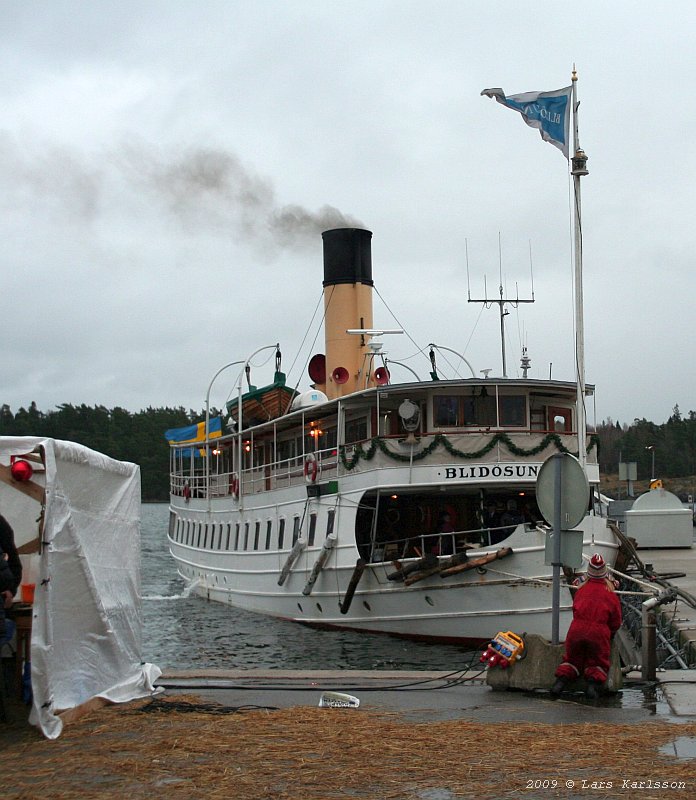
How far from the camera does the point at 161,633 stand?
27.4m

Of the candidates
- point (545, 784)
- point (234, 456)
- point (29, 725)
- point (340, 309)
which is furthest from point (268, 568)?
point (545, 784)

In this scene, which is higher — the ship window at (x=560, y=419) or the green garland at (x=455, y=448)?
the ship window at (x=560, y=419)

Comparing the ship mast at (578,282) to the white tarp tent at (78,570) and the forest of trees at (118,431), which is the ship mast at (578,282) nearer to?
the white tarp tent at (78,570)

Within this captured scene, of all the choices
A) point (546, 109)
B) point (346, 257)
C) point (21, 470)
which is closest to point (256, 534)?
point (346, 257)

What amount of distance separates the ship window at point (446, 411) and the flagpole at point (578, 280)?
9.98 ft

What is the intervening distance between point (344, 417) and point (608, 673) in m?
15.5

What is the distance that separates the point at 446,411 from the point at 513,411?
56.6 inches

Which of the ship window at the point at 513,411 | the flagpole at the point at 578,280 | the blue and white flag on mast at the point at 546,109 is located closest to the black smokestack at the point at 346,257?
the ship window at the point at 513,411

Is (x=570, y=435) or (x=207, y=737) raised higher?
(x=570, y=435)

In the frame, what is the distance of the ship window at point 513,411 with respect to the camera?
23.2m

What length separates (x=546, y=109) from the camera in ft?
70.2

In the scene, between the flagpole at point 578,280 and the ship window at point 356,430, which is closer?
the flagpole at point 578,280

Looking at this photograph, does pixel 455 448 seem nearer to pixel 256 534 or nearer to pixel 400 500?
pixel 400 500

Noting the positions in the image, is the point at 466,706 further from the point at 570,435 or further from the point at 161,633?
the point at 161,633
